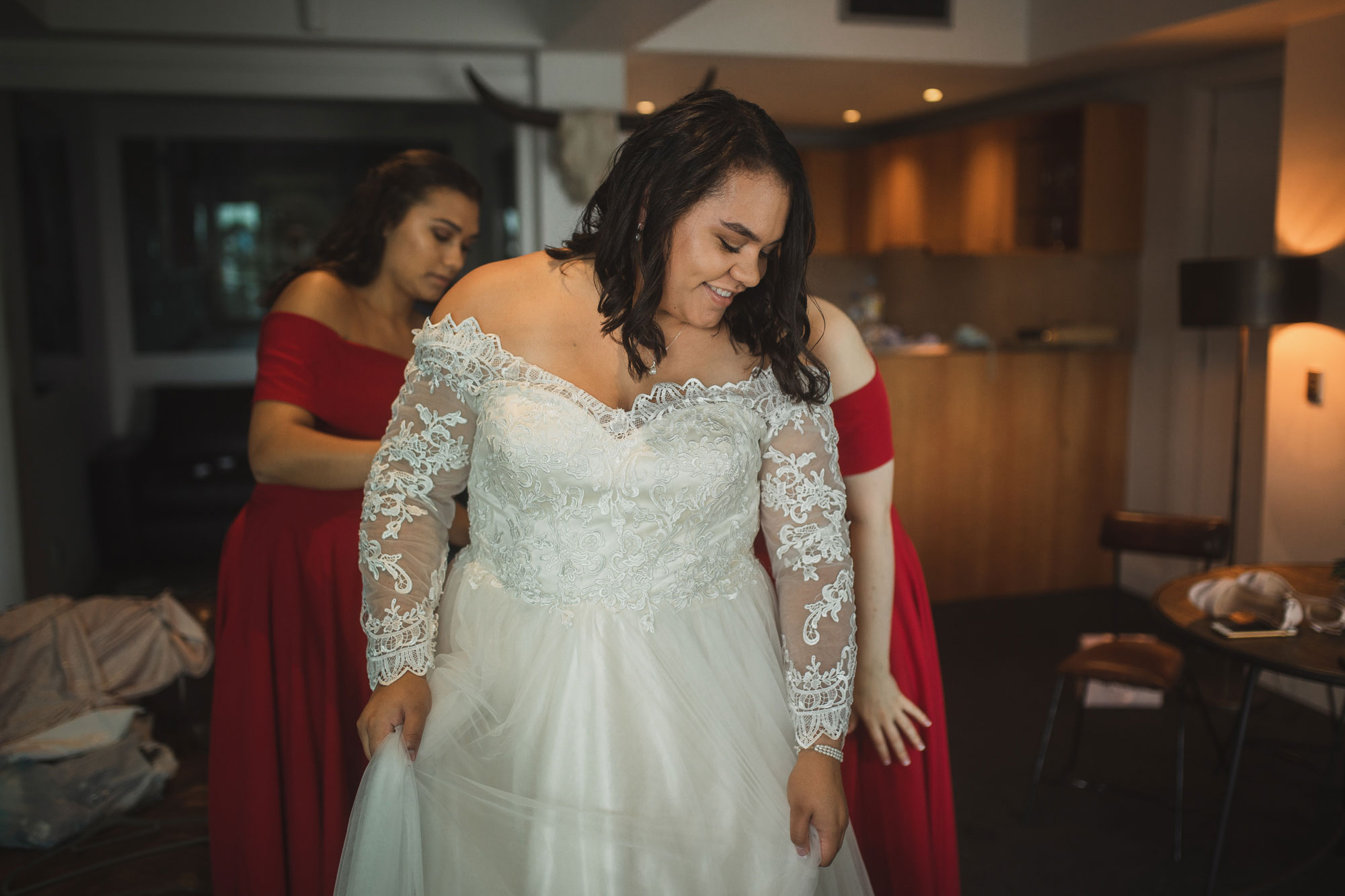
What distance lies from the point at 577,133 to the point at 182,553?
324 centimetres

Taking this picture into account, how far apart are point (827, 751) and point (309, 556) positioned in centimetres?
118

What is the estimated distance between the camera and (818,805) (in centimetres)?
136

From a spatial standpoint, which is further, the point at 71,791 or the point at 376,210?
the point at 71,791

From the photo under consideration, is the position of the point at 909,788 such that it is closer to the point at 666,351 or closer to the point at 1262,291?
the point at 666,351

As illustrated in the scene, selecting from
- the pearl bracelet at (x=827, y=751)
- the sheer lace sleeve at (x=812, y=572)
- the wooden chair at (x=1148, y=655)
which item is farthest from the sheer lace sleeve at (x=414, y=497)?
the wooden chair at (x=1148, y=655)

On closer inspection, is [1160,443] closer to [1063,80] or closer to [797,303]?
[1063,80]

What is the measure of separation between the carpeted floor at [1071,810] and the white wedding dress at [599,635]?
1657mm

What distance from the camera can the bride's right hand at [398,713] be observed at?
1382 millimetres

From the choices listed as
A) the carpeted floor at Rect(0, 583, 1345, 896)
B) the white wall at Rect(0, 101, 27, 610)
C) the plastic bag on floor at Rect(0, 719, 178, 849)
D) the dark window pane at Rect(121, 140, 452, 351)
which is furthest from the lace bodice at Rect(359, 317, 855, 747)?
the dark window pane at Rect(121, 140, 452, 351)

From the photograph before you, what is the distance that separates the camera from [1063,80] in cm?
572

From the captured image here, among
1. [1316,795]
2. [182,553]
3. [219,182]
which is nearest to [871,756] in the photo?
[1316,795]

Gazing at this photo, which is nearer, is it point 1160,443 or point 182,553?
point 1160,443

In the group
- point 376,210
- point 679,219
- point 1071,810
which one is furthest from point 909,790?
point 1071,810

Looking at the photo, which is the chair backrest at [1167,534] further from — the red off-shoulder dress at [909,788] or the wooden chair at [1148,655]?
the red off-shoulder dress at [909,788]
